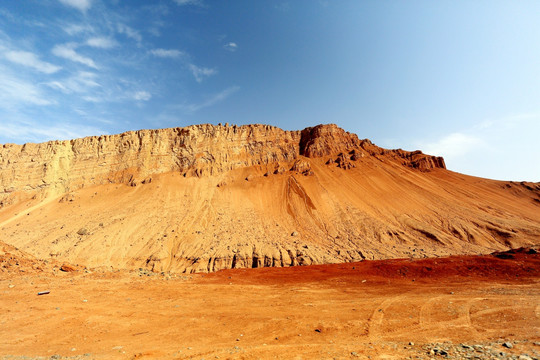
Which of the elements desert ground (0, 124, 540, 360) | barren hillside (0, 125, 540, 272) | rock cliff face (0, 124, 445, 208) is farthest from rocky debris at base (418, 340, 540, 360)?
rock cliff face (0, 124, 445, 208)

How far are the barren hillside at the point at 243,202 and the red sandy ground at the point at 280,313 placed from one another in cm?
558

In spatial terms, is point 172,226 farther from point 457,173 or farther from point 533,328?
point 457,173

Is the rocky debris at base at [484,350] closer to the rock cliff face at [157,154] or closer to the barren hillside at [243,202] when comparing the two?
the barren hillside at [243,202]

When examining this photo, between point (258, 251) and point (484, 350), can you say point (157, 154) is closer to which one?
point (258, 251)

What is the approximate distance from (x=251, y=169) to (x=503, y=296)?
96.0ft

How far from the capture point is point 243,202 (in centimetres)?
3047

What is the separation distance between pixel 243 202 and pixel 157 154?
16.6 meters

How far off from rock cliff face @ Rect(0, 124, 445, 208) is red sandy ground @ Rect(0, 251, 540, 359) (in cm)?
2191

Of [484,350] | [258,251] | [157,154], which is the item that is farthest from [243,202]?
[484,350]

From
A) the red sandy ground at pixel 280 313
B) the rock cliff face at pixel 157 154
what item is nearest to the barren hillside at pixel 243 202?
the rock cliff face at pixel 157 154

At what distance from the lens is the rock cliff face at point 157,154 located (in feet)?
119

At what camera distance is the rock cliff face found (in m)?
36.3

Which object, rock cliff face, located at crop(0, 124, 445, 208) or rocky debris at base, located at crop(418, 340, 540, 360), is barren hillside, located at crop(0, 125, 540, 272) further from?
rocky debris at base, located at crop(418, 340, 540, 360)

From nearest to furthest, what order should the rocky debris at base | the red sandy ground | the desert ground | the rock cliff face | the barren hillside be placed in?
the rocky debris at base → the red sandy ground → the desert ground → the barren hillside → the rock cliff face
